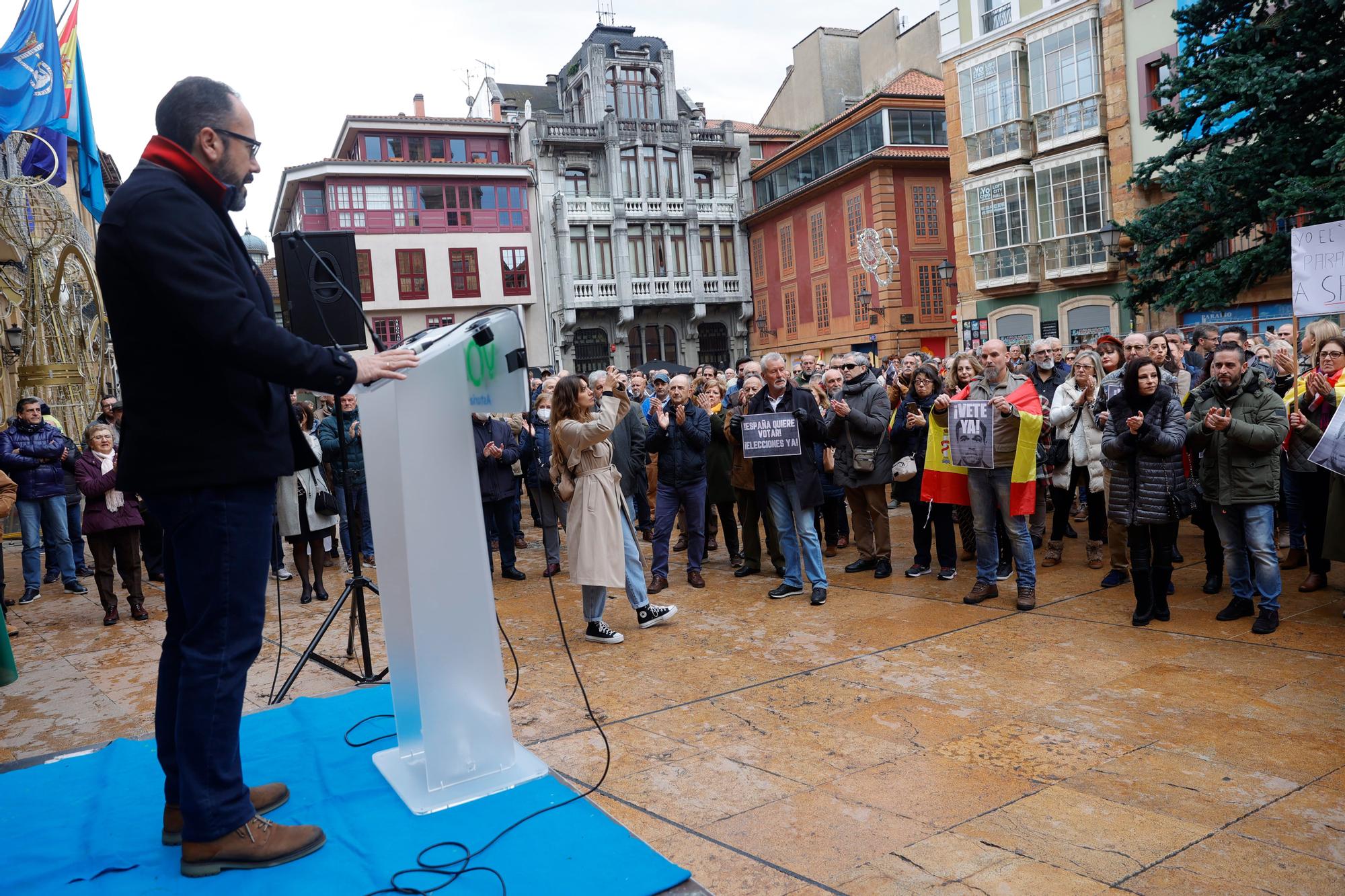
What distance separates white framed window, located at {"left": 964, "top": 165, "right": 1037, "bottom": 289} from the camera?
26016 millimetres

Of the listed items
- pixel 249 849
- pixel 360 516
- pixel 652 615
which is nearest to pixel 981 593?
pixel 652 615

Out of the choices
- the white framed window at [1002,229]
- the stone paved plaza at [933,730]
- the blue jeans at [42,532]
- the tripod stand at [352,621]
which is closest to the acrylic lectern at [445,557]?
the stone paved plaza at [933,730]

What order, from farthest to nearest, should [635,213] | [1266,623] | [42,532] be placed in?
[635,213] < [42,532] < [1266,623]

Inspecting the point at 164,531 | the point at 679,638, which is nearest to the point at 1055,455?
the point at 679,638

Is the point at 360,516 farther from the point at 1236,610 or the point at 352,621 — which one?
the point at 1236,610

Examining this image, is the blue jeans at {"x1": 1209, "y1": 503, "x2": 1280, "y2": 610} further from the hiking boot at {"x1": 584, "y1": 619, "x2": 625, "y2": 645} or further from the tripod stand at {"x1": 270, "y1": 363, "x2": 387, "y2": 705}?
the tripod stand at {"x1": 270, "y1": 363, "x2": 387, "y2": 705}

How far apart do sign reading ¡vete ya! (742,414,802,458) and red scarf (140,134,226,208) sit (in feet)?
17.1

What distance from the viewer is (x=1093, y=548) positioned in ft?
26.3

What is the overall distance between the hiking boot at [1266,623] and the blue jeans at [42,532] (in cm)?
1090

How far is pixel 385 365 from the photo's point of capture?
9.39 feet

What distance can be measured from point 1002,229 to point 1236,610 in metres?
22.9

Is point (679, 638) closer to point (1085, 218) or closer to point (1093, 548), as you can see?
point (1093, 548)

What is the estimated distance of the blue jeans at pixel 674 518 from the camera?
8.51 metres

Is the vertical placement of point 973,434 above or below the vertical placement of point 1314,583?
above
